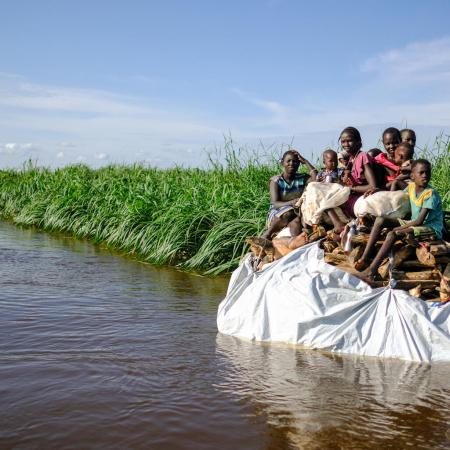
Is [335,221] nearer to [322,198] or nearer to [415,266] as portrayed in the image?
[322,198]

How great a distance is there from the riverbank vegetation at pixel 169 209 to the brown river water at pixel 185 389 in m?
2.22

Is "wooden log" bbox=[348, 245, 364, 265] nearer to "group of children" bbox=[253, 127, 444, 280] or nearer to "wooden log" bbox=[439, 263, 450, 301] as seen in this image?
"group of children" bbox=[253, 127, 444, 280]

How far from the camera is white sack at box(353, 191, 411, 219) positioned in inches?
166

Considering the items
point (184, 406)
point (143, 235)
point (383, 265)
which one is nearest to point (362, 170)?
point (383, 265)

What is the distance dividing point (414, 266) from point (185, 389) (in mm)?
1937

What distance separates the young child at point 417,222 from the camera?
4027 millimetres

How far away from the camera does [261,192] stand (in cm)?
801

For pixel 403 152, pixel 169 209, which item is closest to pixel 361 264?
pixel 403 152

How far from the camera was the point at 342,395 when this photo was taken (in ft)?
10.5

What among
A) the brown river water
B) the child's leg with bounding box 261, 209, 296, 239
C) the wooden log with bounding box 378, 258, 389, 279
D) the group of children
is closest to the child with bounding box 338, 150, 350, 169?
the group of children

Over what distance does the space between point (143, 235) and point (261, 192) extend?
205cm

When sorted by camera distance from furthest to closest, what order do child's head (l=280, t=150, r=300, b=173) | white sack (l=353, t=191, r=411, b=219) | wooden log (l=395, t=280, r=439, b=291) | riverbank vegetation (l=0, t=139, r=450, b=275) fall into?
riverbank vegetation (l=0, t=139, r=450, b=275) < child's head (l=280, t=150, r=300, b=173) < white sack (l=353, t=191, r=411, b=219) < wooden log (l=395, t=280, r=439, b=291)

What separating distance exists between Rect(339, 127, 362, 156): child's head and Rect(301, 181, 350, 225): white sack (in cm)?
49

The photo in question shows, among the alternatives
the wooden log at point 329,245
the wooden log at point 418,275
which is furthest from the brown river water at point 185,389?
the wooden log at point 329,245
